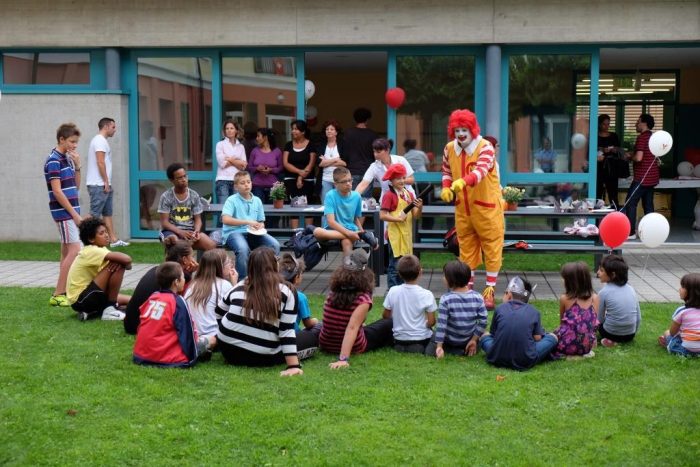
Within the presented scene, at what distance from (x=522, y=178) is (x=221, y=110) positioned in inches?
185

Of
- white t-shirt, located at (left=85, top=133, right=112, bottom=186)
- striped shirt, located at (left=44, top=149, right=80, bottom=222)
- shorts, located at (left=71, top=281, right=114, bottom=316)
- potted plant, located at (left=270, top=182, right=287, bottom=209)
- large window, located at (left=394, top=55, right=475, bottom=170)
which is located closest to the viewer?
shorts, located at (left=71, top=281, right=114, bottom=316)

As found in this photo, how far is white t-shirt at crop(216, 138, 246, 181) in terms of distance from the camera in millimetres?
13828

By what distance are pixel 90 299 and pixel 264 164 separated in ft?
18.5

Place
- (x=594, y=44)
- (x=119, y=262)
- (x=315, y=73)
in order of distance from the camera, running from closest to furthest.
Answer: (x=119, y=262) < (x=594, y=44) < (x=315, y=73)

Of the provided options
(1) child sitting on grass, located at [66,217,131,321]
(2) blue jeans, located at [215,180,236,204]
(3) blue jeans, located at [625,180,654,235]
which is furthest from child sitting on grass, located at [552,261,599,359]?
(3) blue jeans, located at [625,180,654,235]

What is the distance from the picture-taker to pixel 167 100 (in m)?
15.1

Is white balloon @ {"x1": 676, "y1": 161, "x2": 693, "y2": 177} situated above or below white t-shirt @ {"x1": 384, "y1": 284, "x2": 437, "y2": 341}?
above

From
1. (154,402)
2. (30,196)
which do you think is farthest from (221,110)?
(154,402)

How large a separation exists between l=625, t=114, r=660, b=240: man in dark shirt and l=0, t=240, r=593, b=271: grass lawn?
237cm

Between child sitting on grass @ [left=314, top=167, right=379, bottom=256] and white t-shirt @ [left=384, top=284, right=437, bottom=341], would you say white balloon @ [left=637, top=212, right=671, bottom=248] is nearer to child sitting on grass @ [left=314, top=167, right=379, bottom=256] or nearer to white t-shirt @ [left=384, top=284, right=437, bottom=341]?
child sitting on grass @ [left=314, top=167, right=379, bottom=256]

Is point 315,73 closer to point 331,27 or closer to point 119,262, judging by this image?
point 331,27

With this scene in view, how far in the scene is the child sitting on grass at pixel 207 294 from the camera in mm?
7328

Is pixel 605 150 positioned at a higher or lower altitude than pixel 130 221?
higher

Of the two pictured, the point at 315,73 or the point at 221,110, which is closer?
the point at 221,110
